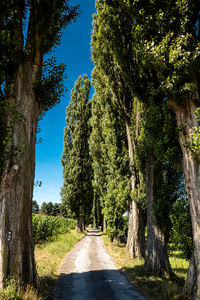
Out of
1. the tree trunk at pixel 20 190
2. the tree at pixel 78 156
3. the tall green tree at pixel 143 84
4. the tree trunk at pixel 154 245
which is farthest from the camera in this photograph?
the tree at pixel 78 156

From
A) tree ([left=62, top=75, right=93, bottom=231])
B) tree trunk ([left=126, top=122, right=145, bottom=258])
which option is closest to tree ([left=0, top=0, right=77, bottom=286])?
tree trunk ([left=126, top=122, right=145, bottom=258])

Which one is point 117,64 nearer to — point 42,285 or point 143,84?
point 143,84

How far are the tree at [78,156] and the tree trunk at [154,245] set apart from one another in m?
16.5

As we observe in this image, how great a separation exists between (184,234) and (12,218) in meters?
5.57

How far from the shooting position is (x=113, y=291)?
18.9ft

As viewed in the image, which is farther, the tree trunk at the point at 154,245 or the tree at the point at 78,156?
the tree at the point at 78,156

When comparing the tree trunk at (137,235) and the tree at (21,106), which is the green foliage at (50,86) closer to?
the tree at (21,106)

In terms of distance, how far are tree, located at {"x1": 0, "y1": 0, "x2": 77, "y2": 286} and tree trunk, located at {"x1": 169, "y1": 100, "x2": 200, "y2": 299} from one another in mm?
4296

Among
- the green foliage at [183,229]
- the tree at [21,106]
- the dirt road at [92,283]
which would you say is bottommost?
the dirt road at [92,283]

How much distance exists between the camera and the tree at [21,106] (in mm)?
4789

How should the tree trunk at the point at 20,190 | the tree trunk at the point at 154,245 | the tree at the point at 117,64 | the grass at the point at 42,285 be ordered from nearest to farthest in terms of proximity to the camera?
the grass at the point at 42,285, the tree trunk at the point at 20,190, the tree trunk at the point at 154,245, the tree at the point at 117,64

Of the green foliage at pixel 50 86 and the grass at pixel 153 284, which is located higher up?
the green foliage at pixel 50 86

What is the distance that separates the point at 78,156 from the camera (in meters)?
25.7

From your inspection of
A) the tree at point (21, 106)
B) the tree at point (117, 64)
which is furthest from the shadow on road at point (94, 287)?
the tree at point (117, 64)
